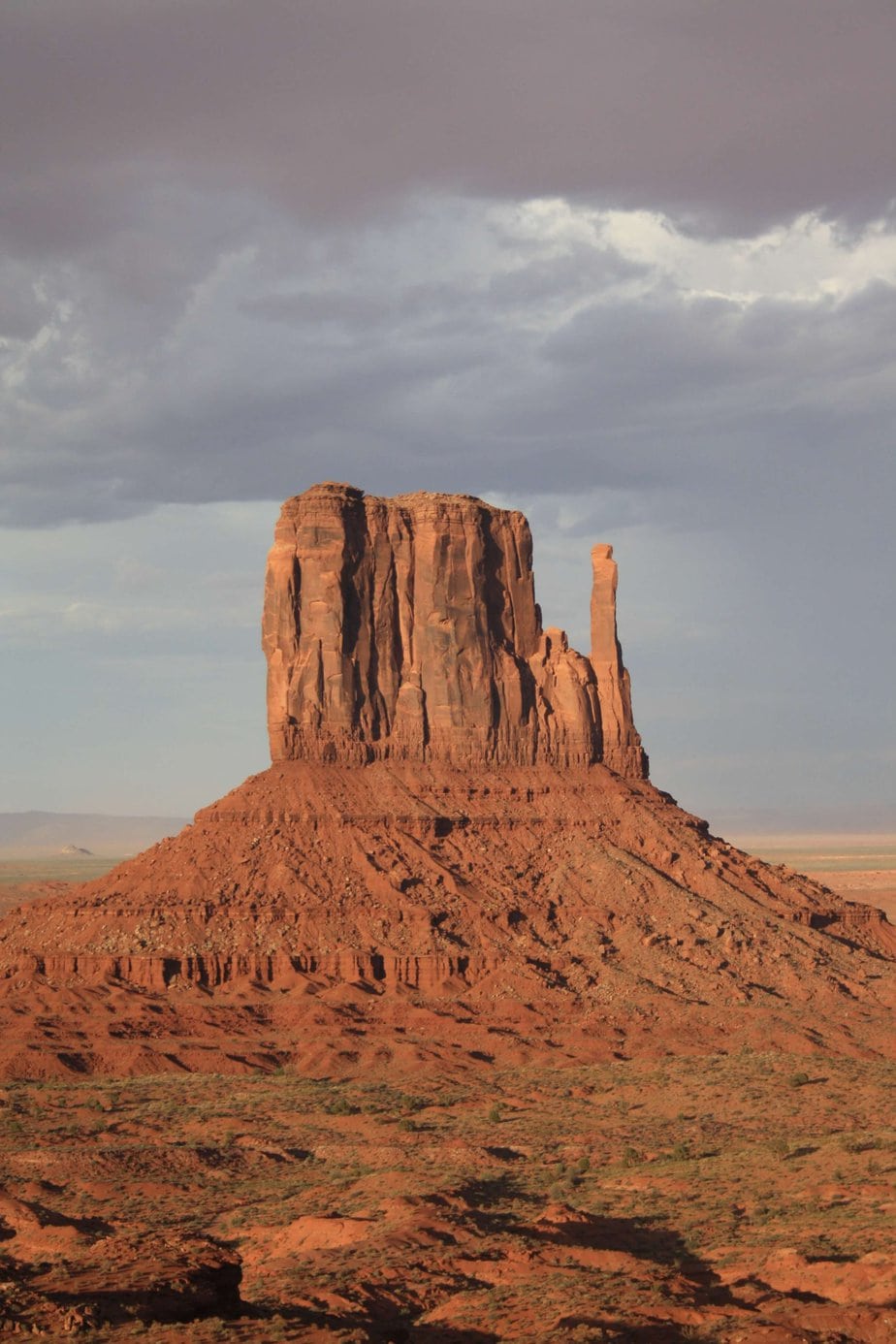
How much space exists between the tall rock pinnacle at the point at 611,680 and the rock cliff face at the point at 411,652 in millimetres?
133

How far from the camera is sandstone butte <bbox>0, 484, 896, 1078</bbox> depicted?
264 ft

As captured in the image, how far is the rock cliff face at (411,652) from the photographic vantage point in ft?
331

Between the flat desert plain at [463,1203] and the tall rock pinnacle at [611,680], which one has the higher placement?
the tall rock pinnacle at [611,680]

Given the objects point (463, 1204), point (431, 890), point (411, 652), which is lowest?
point (463, 1204)

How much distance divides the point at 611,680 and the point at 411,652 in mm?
12664

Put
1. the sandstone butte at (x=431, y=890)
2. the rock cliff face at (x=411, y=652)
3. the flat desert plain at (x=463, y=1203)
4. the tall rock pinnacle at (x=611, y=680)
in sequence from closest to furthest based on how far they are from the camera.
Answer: the flat desert plain at (x=463, y=1203) < the sandstone butte at (x=431, y=890) < the rock cliff face at (x=411, y=652) < the tall rock pinnacle at (x=611, y=680)

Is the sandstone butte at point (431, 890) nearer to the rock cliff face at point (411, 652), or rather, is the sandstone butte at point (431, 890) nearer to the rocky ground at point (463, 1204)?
the rock cliff face at point (411, 652)

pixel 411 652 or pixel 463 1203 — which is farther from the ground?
pixel 411 652

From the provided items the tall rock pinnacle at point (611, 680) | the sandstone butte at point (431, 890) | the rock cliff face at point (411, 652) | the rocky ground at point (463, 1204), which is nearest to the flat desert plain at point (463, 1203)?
the rocky ground at point (463, 1204)

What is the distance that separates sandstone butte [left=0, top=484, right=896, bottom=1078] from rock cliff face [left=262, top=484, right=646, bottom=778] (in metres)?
0.14

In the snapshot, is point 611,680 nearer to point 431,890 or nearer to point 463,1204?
point 431,890

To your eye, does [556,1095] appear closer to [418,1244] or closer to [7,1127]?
[7,1127]

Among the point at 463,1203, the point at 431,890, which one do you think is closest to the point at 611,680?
the point at 431,890

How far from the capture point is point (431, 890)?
93.1 meters
